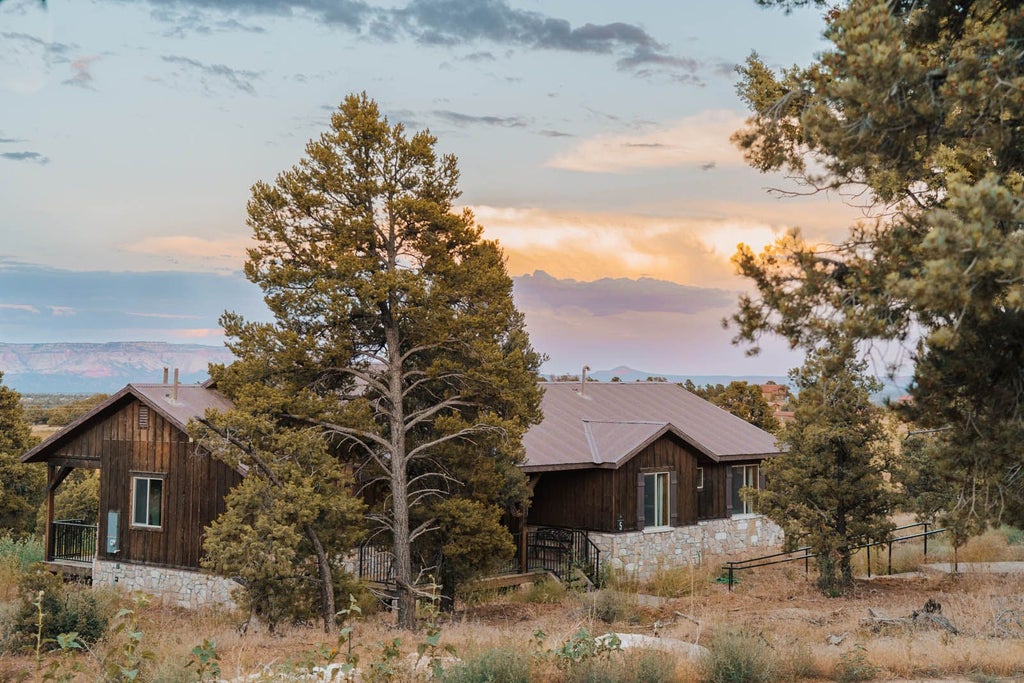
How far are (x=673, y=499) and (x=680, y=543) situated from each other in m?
1.19

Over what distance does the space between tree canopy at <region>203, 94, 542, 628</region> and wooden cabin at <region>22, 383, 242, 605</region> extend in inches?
191

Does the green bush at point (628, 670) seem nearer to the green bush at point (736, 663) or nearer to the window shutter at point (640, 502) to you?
the green bush at point (736, 663)

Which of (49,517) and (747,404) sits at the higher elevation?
(747,404)

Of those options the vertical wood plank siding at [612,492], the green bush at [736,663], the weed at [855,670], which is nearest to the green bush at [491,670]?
the green bush at [736,663]

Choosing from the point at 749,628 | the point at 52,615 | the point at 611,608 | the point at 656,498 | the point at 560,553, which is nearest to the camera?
the point at 52,615

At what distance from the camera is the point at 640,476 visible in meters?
23.1

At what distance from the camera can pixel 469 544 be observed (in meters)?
15.8

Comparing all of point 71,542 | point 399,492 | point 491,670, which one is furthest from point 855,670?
point 71,542

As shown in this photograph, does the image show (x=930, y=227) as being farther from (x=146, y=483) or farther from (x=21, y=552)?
(x=21, y=552)

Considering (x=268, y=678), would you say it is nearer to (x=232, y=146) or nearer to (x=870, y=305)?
(x=870, y=305)

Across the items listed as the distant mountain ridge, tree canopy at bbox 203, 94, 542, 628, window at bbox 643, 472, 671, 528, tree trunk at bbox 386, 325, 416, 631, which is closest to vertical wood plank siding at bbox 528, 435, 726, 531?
window at bbox 643, 472, 671, 528

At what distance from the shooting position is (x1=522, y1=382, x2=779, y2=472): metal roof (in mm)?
22469

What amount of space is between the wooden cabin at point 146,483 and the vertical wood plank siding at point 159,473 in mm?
21

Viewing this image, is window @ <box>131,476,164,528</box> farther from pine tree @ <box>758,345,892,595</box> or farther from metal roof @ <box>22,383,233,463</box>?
pine tree @ <box>758,345,892,595</box>
